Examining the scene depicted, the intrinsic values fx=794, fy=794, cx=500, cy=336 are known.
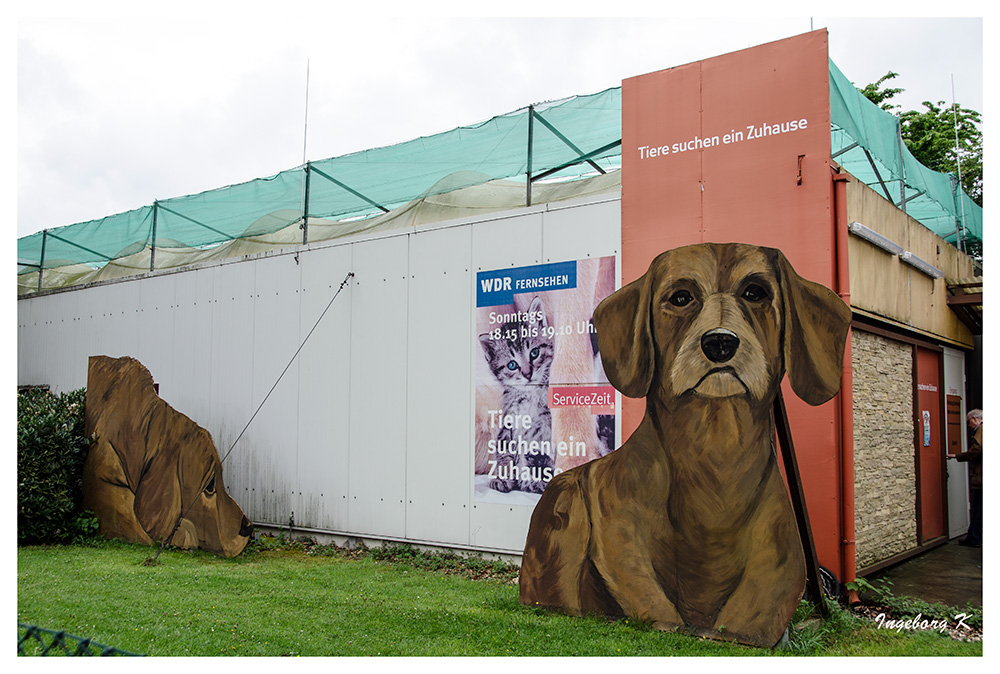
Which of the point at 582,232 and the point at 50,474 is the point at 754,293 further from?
the point at 50,474

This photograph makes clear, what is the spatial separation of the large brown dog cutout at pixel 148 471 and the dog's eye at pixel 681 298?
5823 mm

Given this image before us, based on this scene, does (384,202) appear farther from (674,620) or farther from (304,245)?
(674,620)

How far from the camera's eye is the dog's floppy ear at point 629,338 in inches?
236

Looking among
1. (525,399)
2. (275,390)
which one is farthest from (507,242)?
(275,390)

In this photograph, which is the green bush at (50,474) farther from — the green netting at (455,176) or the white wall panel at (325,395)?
the green netting at (455,176)

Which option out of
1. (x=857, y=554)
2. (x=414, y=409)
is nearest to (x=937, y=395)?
(x=857, y=554)

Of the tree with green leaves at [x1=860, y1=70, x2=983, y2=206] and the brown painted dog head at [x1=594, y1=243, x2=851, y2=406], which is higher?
the tree with green leaves at [x1=860, y1=70, x2=983, y2=206]

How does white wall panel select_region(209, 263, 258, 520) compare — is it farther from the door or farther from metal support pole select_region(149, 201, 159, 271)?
the door

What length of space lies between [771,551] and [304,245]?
7.31m

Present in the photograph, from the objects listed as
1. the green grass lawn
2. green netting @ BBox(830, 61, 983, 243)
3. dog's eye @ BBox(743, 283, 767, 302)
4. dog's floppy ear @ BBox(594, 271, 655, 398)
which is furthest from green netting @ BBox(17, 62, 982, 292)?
the green grass lawn

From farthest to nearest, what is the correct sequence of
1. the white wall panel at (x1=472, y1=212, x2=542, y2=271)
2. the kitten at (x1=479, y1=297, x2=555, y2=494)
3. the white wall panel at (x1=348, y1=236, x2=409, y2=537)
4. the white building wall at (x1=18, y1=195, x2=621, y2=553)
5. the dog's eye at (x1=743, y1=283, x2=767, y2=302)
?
the white wall panel at (x1=348, y1=236, x2=409, y2=537)
the white building wall at (x1=18, y1=195, x2=621, y2=553)
the white wall panel at (x1=472, y1=212, x2=542, y2=271)
the kitten at (x1=479, y1=297, x2=555, y2=494)
the dog's eye at (x1=743, y1=283, x2=767, y2=302)

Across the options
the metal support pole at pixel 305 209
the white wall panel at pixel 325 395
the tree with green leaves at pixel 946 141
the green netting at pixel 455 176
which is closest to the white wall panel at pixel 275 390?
the white wall panel at pixel 325 395

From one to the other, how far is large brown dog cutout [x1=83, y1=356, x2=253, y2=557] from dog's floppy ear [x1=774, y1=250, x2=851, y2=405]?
6.39 metres

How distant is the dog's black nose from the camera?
5.46m
